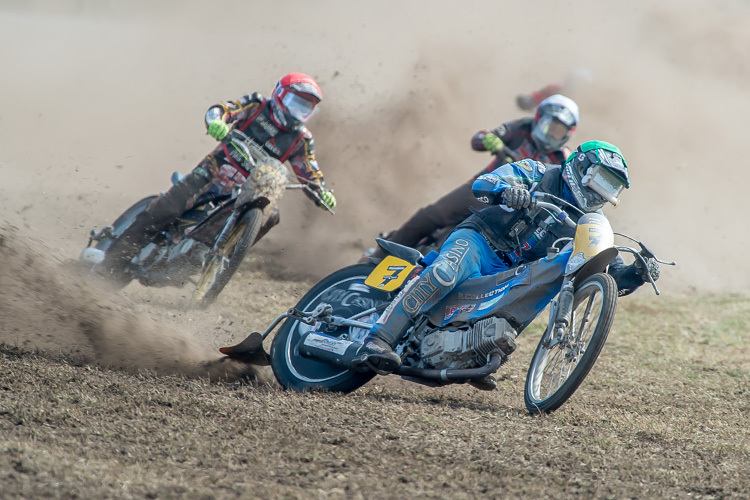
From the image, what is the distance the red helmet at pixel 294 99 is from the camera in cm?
880

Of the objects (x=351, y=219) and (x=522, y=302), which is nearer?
(x=522, y=302)

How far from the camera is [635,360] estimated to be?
26.1 feet

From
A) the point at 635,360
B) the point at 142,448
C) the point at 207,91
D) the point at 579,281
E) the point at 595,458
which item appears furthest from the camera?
the point at 207,91

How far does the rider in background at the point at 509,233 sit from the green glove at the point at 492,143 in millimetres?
3987

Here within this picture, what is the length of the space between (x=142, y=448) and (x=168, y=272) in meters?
4.76

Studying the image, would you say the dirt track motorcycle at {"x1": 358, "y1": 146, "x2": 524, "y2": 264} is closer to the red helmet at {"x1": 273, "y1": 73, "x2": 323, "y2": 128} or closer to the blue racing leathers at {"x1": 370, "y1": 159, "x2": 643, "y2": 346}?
the red helmet at {"x1": 273, "y1": 73, "x2": 323, "y2": 128}

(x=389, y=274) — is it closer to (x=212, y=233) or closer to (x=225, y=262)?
(x=225, y=262)

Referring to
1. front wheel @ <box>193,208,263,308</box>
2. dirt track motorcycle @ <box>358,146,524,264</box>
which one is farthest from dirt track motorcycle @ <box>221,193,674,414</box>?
dirt track motorcycle @ <box>358,146,524,264</box>

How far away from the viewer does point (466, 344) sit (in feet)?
17.4

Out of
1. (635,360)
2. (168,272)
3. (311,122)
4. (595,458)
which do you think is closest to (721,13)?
(311,122)

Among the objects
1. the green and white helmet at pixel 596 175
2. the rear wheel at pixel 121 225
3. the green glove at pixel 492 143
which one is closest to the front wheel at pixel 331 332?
the green and white helmet at pixel 596 175

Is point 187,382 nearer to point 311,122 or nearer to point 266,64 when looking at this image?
point 311,122

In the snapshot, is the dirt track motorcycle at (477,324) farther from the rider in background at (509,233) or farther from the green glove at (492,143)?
the green glove at (492,143)

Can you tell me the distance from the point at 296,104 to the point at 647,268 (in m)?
4.72
